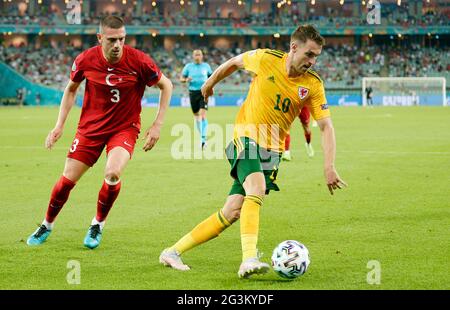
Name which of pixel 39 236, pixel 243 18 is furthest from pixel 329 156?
pixel 243 18

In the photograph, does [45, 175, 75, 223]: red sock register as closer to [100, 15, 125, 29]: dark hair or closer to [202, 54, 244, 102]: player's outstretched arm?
[100, 15, 125, 29]: dark hair

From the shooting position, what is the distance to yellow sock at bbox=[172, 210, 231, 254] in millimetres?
7148

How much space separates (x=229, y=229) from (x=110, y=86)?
2.23m

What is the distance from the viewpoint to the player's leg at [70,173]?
8.50 meters

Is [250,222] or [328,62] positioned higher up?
[328,62]

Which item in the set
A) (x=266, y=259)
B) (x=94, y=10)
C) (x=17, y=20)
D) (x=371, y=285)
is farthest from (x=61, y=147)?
(x=94, y=10)

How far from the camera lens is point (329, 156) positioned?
7148 mm

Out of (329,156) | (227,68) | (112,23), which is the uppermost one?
(112,23)

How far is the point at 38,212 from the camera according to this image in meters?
10.7

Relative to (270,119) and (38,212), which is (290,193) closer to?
(38,212)

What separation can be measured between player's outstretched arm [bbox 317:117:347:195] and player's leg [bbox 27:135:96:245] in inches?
103

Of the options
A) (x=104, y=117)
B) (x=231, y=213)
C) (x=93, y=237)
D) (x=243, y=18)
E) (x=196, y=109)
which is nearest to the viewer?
(x=231, y=213)

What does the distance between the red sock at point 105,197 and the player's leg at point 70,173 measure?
35cm

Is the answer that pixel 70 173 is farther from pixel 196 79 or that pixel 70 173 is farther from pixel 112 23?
pixel 196 79
